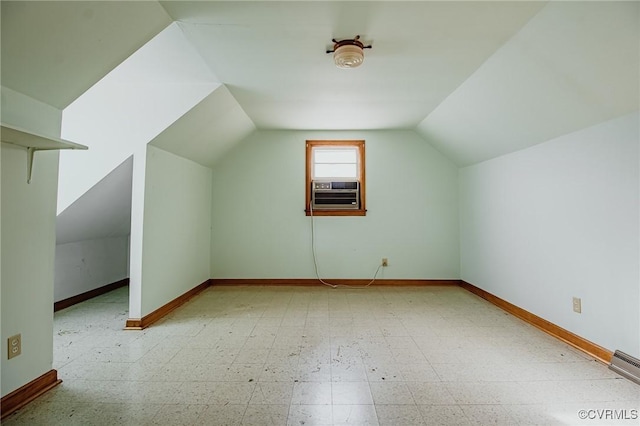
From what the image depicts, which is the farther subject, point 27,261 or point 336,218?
point 336,218

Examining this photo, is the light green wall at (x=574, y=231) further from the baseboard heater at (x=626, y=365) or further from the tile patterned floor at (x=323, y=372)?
the tile patterned floor at (x=323, y=372)

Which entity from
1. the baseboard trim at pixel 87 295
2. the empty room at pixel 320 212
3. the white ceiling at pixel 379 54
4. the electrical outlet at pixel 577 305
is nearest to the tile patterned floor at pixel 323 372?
the empty room at pixel 320 212

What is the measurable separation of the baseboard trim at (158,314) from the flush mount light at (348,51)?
109 inches

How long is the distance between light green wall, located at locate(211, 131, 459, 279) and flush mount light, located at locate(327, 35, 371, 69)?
206 centimetres

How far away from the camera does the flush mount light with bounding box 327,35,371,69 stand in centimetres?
189

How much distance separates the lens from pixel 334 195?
13.1 ft

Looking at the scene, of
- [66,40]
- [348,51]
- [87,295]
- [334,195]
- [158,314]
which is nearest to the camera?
[66,40]

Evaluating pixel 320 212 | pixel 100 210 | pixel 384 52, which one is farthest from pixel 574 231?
pixel 100 210

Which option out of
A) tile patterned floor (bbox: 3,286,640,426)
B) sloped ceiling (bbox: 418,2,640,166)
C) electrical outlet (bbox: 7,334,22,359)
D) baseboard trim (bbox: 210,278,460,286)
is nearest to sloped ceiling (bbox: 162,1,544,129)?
sloped ceiling (bbox: 418,2,640,166)

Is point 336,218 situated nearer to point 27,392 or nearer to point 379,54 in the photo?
point 379,54

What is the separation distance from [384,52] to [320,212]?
7.75 feet

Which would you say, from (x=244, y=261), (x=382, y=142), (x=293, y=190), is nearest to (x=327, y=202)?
(x=293, y=190)

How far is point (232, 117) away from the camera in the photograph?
320 centimetres

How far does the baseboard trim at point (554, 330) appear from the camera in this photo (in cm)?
196
